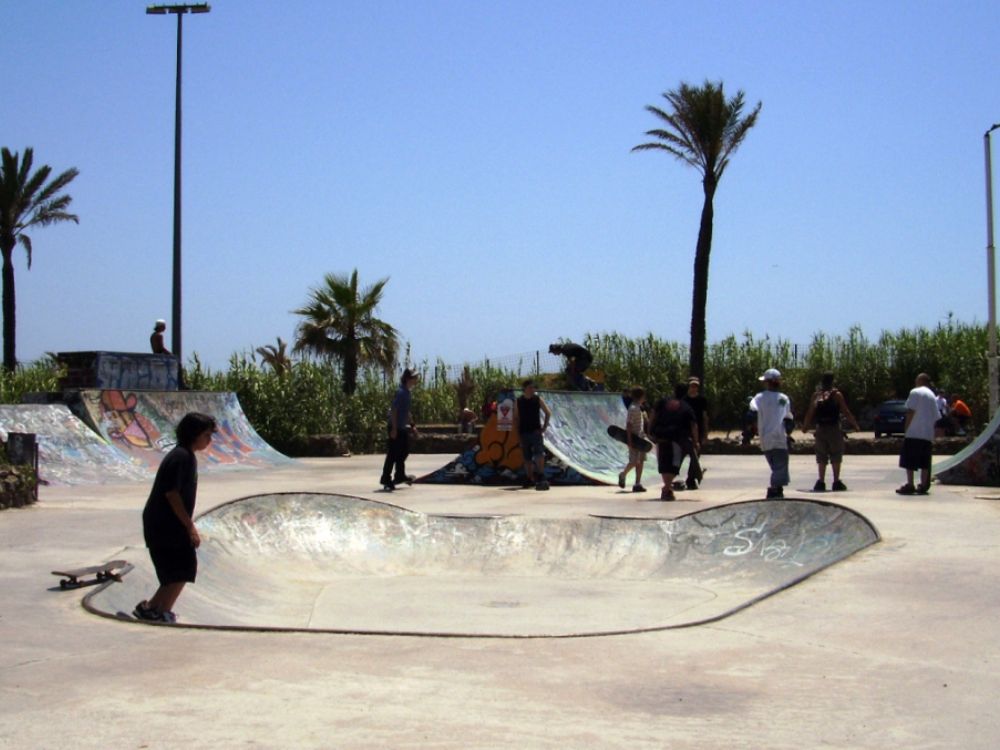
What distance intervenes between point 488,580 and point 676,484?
19.8ft

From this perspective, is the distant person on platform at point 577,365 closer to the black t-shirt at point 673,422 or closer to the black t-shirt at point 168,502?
the black t-shirt at point 673,422

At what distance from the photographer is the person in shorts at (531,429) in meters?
14.2

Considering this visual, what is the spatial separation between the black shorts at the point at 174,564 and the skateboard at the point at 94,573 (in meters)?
0.67

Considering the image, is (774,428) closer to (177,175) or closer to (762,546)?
(762,546)

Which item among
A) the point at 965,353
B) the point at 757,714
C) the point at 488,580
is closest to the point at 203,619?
the point at 488,580

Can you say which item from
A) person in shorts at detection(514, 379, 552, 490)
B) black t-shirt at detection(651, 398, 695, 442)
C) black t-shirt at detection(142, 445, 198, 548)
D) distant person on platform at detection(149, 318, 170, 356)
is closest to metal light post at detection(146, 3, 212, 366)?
distant person on platform at detection(149, 318, 170, 356)

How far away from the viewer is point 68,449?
1672cm

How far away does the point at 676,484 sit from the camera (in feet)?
47.2

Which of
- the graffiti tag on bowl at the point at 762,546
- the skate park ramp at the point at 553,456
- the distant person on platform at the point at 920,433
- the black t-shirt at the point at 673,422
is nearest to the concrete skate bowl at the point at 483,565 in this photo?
the graffiti tag on bowl at the point at 762,546

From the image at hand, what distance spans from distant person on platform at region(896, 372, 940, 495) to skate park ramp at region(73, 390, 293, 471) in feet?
36.0

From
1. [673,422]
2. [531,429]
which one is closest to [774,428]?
[673,422]

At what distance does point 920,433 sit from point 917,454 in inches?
10.3

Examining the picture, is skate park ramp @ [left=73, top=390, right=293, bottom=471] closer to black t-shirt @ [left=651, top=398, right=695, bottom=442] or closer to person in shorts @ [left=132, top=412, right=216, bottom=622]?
black t-shirt @ [left=651, top=398, right=695, bottom=442]

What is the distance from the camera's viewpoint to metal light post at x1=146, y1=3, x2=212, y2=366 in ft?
73.1
